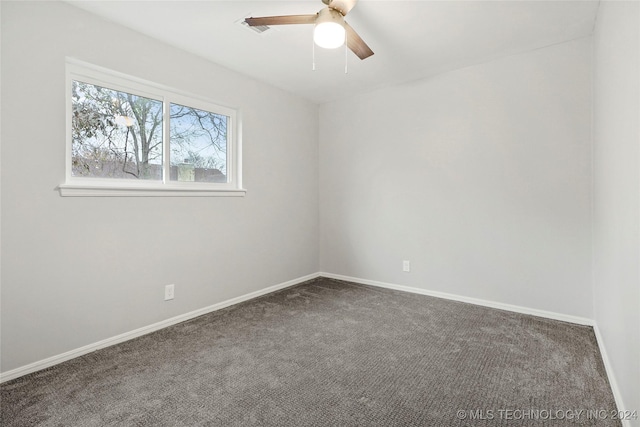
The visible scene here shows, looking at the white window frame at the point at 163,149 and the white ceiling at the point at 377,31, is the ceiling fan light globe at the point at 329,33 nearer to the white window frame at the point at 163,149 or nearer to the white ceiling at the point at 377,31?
the white ceiling at the point at 377,31

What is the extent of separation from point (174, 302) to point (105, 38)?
6.83 feet

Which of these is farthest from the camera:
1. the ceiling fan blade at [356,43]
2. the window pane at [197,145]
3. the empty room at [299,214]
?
the window pane at [197,145]

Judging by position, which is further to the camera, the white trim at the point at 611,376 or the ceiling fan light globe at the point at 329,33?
the ceiling fan light globe at the point at 329,33

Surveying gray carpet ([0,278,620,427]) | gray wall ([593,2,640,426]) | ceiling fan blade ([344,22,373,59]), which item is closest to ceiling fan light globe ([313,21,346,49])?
ceiling fan blade ([344,22,373,59])

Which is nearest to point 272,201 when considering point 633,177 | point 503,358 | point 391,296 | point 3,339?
point 391,296

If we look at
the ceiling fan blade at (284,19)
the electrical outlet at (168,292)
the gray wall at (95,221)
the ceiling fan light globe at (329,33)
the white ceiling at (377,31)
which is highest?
the white ceiling at (377,31)

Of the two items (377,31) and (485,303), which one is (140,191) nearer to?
(377,31)

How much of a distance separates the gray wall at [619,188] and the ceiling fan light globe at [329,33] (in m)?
1.33

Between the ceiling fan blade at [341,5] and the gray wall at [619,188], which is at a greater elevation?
the ceiling fan blade at [341,5]

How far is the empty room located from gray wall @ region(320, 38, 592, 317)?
0.02 meters

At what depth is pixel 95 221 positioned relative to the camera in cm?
215

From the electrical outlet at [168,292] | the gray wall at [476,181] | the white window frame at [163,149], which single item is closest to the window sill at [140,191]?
the white window frame at [163,149]

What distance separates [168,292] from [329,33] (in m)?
2.33

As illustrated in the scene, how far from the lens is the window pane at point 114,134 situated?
2162 millimetres
